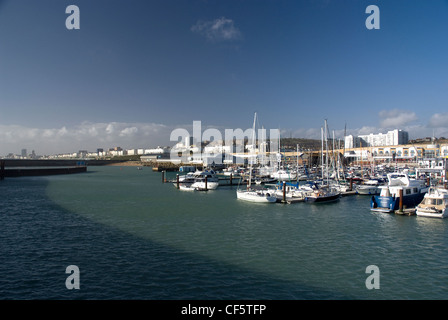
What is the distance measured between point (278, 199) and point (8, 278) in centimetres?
2994

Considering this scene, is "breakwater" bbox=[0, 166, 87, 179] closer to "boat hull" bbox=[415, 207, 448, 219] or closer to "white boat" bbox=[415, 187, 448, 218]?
"boat hull" bbox=[415, 207, 448, 219]

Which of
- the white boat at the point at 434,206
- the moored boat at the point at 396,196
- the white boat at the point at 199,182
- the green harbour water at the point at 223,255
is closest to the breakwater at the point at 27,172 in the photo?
the white boat at the point at 199,182

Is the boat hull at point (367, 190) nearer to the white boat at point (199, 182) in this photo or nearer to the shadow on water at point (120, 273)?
the white boat at point (199, 182)

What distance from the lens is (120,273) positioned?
14.5 m

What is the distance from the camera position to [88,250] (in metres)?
18.1

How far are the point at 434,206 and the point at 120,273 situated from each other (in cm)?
2780

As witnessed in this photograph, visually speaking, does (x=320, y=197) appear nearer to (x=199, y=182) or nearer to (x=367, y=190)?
(x=367, y=190)

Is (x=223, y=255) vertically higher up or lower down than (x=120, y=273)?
lower down

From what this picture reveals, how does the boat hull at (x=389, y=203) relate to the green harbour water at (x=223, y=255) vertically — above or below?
above

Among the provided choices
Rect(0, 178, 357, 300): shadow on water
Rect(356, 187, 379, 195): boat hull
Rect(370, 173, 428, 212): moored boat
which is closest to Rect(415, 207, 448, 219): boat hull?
Rect(370, 173, 428, 212): moored boat

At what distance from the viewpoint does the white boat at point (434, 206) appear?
27.1m

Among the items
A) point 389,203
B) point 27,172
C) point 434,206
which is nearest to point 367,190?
point 389,203

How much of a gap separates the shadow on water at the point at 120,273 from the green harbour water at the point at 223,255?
48 millimetres

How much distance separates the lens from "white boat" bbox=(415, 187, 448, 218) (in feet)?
88.8
